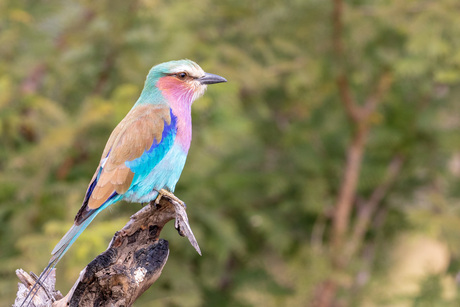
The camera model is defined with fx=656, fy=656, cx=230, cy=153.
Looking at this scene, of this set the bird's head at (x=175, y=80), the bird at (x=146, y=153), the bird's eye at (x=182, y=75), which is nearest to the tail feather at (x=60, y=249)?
the bird at (x=146, y=153)

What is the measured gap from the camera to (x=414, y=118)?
796 cm

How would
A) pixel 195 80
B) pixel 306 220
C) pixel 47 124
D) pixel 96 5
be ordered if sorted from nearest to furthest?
pixel 195 80, pixel 47 124, pixel 96 5, pixel 306 220

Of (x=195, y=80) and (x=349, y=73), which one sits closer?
(x=195, y=80)

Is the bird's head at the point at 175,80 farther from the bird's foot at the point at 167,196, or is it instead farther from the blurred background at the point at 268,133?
the blurred background at the point at 268,133

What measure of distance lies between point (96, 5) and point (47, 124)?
157 cm

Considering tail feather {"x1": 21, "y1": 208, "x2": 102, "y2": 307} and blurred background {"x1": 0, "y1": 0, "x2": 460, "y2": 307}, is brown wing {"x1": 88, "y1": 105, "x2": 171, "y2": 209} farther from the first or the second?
blurred background {"x1": 0, "y1": 0, "x2": 460, "y2": 307}

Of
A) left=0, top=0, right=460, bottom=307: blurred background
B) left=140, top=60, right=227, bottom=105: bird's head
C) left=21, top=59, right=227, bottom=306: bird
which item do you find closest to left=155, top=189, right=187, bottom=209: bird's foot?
left=21, top=59, right=227, bottom=306: bird

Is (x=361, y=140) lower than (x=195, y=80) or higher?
higher

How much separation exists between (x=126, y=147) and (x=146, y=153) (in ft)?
0.41

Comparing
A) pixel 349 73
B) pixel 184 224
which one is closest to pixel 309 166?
pixel 349 73

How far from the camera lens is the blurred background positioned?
266 inches

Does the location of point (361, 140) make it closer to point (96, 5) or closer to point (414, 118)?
point (414, 118)

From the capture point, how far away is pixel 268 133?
29.0ft

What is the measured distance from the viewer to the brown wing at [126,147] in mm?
3727
